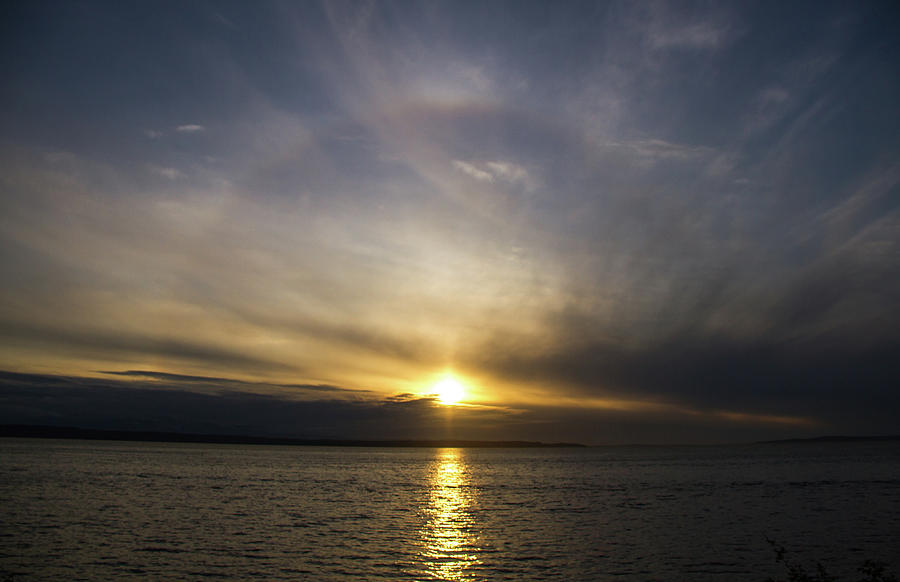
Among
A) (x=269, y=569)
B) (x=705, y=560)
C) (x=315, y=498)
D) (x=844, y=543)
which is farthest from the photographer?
(x=315, y=498)

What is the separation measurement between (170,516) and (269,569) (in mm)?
27839

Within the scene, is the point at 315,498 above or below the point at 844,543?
below

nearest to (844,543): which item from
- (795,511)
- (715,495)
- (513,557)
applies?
(795,511)

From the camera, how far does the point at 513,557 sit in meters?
39.8

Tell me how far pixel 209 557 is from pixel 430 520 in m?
24.9

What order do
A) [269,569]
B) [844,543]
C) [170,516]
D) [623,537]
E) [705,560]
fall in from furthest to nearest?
[170,516], [623,537], [844,543], [705,560], [269,569]

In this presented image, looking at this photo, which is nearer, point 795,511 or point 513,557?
point 513,557

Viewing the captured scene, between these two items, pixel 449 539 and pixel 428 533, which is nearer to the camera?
pixel 449 539

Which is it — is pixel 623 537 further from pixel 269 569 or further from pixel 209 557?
pixel 209 557

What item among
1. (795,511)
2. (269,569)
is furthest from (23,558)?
(795,511)

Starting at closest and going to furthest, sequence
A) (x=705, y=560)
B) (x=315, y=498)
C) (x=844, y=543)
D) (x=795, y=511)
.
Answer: (x=705, y=560)
(x=844, y=543)
(x=795, y=511)
(x=315, y=498)

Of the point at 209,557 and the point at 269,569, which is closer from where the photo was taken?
the point at 269,569

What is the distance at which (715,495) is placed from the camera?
3255 inches

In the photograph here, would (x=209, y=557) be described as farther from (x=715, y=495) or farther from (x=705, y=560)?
(x=715, y=495)
